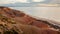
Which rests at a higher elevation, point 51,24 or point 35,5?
point 35,5

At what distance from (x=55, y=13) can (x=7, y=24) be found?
0.50m

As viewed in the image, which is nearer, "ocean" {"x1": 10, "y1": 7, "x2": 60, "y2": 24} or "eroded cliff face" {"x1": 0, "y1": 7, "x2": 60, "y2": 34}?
"eroded cliff face" {"x1": 0, "y1": 7, "x2": 60, "y2": 34}

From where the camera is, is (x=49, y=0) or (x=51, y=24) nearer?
(x=51, y=24)

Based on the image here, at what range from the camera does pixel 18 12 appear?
116cm

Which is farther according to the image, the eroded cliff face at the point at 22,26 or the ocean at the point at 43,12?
the ocean at the point at 43,12

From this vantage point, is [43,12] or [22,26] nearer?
[22,26]

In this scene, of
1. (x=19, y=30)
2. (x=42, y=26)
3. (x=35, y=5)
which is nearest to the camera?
(x=19, y=30)

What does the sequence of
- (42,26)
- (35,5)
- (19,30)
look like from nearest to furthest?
(19,30) → (42,26) → (35,5)

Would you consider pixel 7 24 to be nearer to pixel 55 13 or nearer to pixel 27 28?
pixel 27 28

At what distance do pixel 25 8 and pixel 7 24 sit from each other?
13.5 inches

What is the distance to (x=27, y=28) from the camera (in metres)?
0.87

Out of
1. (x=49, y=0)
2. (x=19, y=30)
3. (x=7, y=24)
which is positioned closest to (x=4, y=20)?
(x=7, y=24)

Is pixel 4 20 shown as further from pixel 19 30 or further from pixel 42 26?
pixel 42 26

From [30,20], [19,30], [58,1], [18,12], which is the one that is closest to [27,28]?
[19,30]
